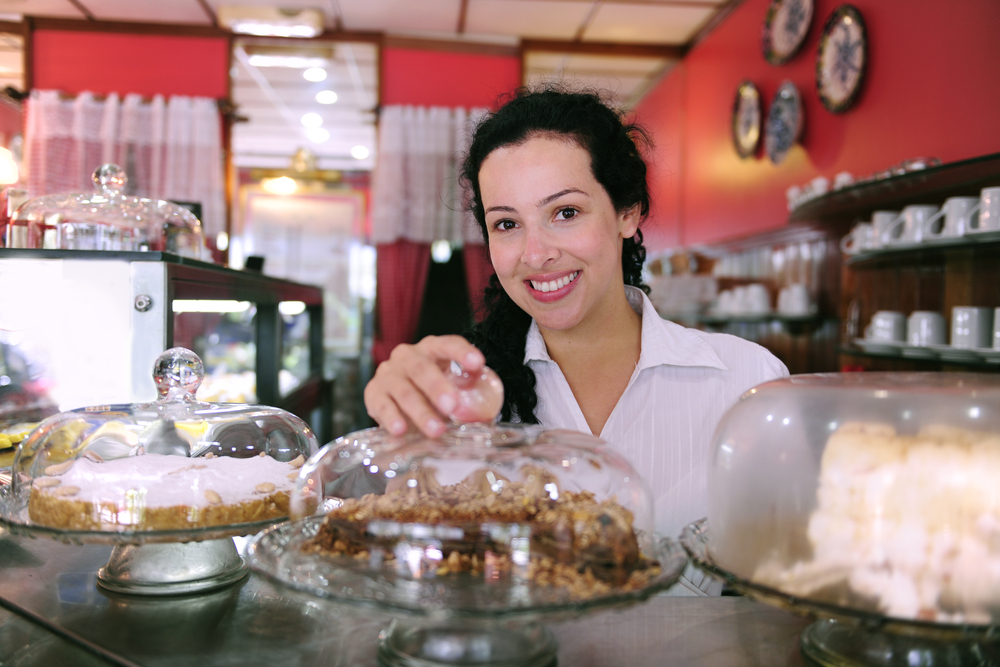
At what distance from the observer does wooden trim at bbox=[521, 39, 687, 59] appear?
5.43 meters

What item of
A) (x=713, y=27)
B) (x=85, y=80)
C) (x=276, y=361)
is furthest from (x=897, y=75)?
(x=85, y=80)

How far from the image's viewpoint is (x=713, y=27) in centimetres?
500

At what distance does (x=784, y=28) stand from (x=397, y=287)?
9.94ft

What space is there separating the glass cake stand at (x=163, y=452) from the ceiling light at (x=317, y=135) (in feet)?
24.7

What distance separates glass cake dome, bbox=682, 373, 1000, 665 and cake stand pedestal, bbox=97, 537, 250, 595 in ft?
1.92

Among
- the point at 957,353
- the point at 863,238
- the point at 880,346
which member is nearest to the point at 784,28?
the point at 863,238

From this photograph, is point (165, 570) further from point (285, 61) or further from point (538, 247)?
point (285, 61)

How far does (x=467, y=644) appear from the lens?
25.6 inches

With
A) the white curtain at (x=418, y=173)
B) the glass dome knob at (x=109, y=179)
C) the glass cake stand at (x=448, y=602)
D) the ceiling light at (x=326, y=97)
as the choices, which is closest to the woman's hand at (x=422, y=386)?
the glass cake stand at (x=448, y=602)

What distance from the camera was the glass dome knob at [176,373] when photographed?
3.21 feet

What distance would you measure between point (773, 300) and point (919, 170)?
205 centimetres

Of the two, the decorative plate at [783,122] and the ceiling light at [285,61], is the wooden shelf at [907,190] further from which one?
the ceiling light at [285,61]

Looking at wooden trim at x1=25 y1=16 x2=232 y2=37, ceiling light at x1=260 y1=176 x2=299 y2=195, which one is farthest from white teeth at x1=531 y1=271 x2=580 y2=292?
ceiling light at x1=260 y1=176 x2=299 y2=195

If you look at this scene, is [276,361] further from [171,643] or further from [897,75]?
[897,75]
